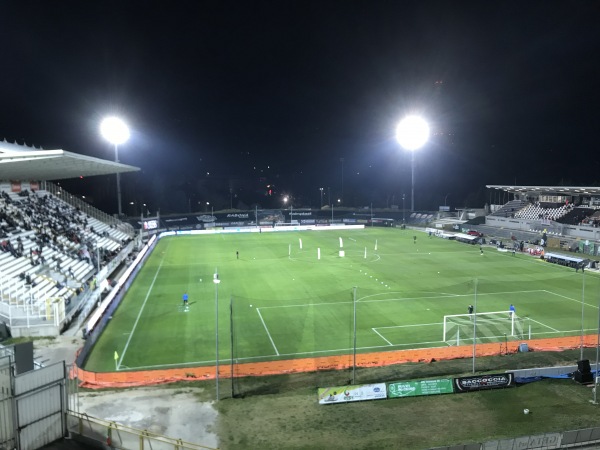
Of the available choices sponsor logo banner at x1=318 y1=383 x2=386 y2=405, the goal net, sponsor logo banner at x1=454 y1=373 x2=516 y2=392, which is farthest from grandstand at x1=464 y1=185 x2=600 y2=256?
sponsor logo banner at x1=318 y1=383 x2=386 y2=405

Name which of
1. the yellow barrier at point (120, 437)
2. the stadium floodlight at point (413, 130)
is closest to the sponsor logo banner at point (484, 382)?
the yellow barrier at point (120, 437)

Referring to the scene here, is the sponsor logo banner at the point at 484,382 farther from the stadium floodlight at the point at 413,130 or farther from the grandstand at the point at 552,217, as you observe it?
the stadium floodlight at the point at 413,130

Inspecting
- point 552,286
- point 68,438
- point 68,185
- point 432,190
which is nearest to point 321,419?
point 68,438

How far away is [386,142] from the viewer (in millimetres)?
124375

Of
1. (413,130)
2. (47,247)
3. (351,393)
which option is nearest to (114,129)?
(47,247)

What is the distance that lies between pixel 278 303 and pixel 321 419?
14887mm

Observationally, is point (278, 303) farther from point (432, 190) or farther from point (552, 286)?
point (432, 190)

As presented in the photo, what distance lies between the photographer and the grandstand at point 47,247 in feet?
77.0

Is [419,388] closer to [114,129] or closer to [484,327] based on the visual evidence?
[484,327]

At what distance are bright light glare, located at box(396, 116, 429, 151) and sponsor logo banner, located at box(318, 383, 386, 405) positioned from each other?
5751 centimetres

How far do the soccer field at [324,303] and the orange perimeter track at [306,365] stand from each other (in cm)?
134

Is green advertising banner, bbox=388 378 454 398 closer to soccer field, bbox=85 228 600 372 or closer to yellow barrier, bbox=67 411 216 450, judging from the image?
soccer field, bbox=85 228 600 372

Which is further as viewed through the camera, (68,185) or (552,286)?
(68,185)

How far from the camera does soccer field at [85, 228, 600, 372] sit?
23219 mm
